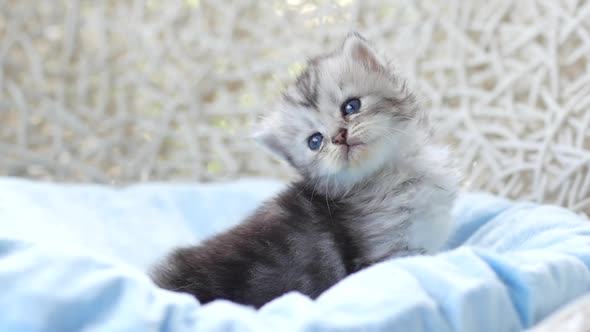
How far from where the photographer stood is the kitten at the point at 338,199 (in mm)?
1575

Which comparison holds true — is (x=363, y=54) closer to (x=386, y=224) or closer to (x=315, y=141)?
(x=315, y=141)

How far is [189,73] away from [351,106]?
1426mm

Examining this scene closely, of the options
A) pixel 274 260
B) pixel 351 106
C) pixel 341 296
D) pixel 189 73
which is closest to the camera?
pixel 341 296

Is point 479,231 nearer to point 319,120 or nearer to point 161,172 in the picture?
point 319,120

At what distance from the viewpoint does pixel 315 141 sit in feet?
5.78

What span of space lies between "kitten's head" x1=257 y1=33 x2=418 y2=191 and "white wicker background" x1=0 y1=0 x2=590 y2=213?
26.6 inches

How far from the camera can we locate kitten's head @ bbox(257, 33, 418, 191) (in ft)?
5.37

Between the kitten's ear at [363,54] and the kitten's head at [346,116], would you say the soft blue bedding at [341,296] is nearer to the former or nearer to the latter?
the kitten's head at [346,116]

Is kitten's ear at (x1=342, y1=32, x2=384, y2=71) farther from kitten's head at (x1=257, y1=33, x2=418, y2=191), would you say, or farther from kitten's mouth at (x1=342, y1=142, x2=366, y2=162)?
kitten's mouth at (x1=342, y1=142, x2=366, y2=162)

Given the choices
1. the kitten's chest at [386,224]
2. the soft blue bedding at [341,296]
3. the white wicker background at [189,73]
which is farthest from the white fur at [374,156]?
the white wicker background at [189,73]

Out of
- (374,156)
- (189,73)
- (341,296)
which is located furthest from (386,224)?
(189,73)

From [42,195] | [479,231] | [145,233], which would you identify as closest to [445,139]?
[479,231]

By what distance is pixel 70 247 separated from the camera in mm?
1323

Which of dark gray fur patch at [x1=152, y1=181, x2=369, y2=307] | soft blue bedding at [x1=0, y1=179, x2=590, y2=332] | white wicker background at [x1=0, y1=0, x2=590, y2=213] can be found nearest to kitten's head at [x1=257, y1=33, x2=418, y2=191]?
dark gray fur patch at [x1=152, y1=181, x2=369, y2=307]
